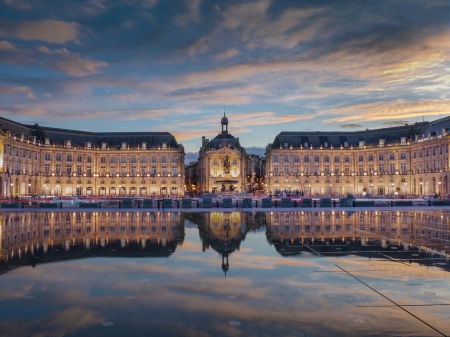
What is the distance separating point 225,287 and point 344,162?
353ft

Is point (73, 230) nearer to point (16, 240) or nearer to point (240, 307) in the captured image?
point (16, 240)

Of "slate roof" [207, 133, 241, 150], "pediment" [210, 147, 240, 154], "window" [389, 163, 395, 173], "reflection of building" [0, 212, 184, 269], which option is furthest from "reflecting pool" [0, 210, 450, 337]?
"slate roof" [207, 133, 241, 150]

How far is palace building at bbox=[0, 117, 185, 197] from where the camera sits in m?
102

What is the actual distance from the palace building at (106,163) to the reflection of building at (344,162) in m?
28.1

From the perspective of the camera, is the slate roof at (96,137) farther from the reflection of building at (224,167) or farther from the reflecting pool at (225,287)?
the reflecting pool at (225,287)

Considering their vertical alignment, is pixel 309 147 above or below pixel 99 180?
above

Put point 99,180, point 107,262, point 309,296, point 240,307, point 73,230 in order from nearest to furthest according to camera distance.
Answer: point 240,307 → point 309,296 → point 107,262 → point 73,230 → point 99,180

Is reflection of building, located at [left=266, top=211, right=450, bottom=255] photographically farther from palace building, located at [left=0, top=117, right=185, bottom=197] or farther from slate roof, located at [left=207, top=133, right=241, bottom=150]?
slate roof, located at [left=207, top=133, right=241, bottom=150]

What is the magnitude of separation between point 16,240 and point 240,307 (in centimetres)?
1354

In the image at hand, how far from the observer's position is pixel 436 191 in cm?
8969

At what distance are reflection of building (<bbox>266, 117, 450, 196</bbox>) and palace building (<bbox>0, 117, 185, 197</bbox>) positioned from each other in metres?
28.1

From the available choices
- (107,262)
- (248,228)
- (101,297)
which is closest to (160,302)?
(101,297)

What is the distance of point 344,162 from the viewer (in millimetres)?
112688

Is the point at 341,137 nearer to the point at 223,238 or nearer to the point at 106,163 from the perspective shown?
the point at 106,163
